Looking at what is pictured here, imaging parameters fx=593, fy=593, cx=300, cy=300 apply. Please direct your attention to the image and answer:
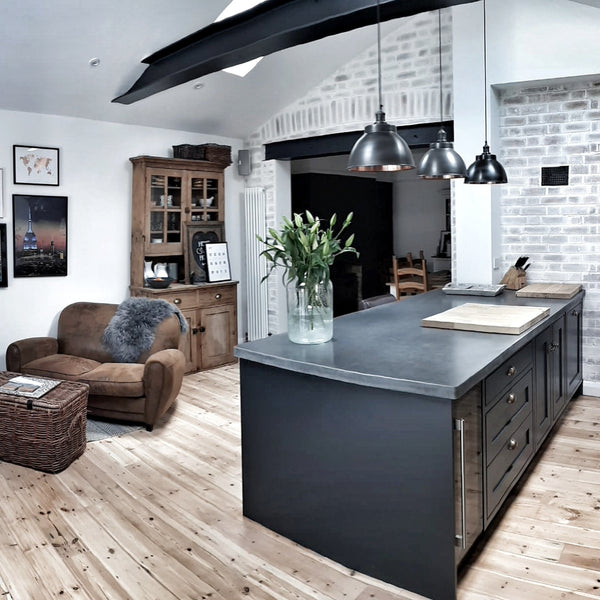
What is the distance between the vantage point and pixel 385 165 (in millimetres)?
2844

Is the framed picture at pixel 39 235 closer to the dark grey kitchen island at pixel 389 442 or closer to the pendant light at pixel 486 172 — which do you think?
the dark grey kitchen island at pixel 389 442

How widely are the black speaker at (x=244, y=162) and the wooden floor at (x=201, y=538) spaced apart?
3.89m

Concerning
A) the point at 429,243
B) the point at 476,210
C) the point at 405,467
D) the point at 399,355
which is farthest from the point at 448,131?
the point at 429,243

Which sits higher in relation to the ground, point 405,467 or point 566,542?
point 405,467

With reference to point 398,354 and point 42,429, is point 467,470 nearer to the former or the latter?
point 398,354

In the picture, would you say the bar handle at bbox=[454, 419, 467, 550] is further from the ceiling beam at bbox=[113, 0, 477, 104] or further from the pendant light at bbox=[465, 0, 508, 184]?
the ceiling beam at bbox=[113, 0, 477, 104]

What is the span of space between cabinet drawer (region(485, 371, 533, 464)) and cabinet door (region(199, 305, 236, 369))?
12.5 ft

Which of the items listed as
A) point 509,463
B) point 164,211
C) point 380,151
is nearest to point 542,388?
point 509,463

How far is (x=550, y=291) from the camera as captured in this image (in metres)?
4.55

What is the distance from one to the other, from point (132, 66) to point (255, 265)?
275 cm

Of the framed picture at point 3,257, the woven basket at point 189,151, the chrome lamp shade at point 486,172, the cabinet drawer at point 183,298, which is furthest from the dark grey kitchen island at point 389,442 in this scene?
the woven basket at point 189,151

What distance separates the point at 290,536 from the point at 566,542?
133cm

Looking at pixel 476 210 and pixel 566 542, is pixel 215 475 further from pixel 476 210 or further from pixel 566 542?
pixel 476 210

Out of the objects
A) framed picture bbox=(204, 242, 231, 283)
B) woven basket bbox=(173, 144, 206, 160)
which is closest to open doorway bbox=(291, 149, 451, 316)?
framed picture bbox=(204, 242, 231, 283)
